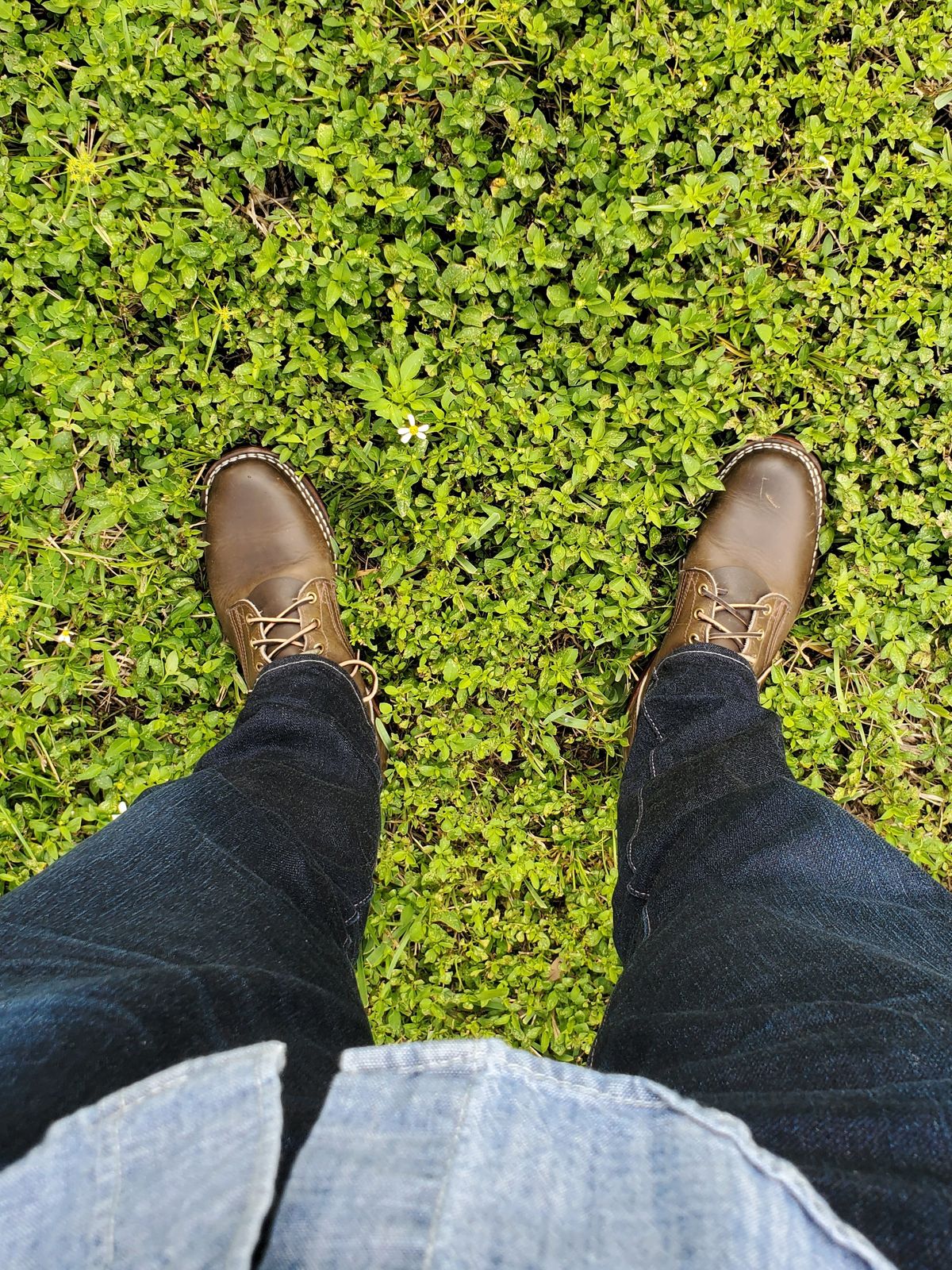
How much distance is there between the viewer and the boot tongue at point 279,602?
294 cm

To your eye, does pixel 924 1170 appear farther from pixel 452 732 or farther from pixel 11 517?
pixel 11 517

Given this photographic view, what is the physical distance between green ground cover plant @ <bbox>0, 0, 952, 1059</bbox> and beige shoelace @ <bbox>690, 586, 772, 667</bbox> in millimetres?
192

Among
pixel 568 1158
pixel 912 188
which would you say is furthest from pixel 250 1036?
pixel 912 188

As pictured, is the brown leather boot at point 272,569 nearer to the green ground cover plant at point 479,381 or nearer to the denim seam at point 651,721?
the green ground cover plant at point 479,381

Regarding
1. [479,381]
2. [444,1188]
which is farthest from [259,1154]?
[479,381]

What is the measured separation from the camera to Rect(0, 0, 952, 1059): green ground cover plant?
2635 millimetres

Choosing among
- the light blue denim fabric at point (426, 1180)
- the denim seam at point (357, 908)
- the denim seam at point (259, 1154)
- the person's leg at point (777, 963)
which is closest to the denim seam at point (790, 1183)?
the light blue denim fabric at point (426, 1180)

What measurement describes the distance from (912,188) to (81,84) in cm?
277

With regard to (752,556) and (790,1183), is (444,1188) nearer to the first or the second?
(790,1183)

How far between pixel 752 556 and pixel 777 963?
1.64 meters

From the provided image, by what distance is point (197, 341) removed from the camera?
2783 millimetres

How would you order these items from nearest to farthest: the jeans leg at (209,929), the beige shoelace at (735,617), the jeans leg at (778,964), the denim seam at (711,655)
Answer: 1. the jeans leg at (778,964)
2. the jeans leg at (209,929)
3. the denim seam at (711,655)
4. the beige shoelace at (735,617)

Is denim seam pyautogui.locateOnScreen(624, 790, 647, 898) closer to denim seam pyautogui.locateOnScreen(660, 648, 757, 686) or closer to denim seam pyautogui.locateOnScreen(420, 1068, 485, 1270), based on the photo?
denim seam pyautogui.locateOnScreen(660, 648, 757, 686)

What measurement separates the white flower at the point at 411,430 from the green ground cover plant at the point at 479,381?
34mm
